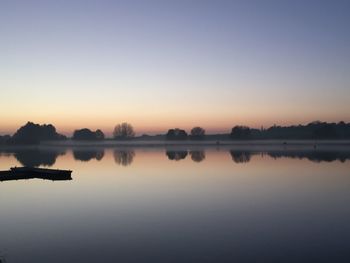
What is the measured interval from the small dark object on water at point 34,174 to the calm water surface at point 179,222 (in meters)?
5.85

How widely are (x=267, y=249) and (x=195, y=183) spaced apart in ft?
65.7

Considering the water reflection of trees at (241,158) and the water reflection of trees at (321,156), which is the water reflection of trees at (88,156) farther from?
the water reflection of trees at (321,156)

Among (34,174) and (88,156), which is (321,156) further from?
(34,174)

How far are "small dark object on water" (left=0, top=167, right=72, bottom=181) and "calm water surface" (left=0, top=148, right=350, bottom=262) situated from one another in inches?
230

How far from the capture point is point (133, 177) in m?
40.3

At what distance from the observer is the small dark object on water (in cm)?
4041

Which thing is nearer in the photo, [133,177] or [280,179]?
[280,179]

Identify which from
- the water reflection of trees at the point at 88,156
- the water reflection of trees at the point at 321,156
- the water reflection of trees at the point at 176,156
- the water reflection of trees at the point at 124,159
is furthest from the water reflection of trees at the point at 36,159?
the water reflection of trees at the point at 321,156

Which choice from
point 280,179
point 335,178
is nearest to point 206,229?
point 280,179

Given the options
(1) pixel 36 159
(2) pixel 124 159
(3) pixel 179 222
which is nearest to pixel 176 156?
(2) pixel 124 159

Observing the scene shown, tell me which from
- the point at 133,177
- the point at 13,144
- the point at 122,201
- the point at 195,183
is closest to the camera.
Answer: the point at 122,201

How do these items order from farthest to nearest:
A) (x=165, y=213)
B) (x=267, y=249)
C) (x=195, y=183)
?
(x=195, y=183) → (x=165, y=213) → (x=267, y=249)

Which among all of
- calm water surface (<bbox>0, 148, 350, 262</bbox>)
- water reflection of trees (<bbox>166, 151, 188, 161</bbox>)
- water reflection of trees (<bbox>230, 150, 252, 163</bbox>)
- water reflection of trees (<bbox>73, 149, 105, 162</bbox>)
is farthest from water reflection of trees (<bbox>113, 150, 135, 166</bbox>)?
calm water surface (<bbox>0, 148, 350, 262</bbox>)

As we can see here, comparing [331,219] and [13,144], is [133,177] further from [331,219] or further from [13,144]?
[13,144]
